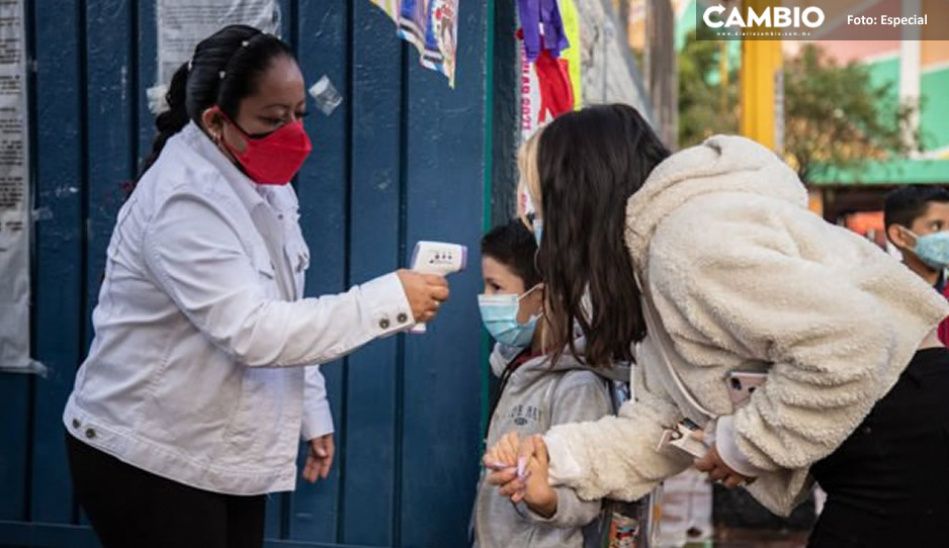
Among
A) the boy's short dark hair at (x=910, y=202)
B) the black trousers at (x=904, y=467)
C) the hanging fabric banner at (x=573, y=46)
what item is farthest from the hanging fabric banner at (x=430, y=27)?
the boy's short dark hair at (x=910, y=202)

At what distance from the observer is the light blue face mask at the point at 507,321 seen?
137 inches

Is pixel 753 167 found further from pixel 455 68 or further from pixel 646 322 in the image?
pixel 455 68

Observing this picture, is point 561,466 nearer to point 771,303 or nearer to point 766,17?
point 771,303

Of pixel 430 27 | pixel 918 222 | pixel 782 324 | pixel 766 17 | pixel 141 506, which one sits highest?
pixel 766 17

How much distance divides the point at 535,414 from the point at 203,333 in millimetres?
963

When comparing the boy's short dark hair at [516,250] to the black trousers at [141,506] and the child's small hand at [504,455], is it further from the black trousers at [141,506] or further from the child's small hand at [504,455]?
the black trousers at [141,506]

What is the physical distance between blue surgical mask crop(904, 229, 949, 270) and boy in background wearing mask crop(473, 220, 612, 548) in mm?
2984

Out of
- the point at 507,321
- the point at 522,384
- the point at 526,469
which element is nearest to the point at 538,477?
the point at 526,469

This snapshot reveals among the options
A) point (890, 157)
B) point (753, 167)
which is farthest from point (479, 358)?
point (890, 157)

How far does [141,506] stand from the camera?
9.43ft

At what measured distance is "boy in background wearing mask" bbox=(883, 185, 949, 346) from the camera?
598cm

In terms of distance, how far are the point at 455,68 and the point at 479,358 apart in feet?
3.06

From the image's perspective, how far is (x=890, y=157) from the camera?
26.0m

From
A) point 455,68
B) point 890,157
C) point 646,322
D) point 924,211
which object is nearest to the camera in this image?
point 646,322
